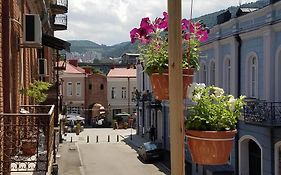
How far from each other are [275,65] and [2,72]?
36.1 feet

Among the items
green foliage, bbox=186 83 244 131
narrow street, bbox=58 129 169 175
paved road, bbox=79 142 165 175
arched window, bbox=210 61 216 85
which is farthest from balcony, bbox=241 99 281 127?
green foliage, bbox=186 83 244 131

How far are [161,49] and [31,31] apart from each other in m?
7.33

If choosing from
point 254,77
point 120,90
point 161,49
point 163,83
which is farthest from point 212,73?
point 120,90

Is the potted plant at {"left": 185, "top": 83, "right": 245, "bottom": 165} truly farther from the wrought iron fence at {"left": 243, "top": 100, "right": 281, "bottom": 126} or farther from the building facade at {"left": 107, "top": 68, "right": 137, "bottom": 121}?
the building facade at {"left": 107, "top": 68, "right": 137, "bottom": 121}

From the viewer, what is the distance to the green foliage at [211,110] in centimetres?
415

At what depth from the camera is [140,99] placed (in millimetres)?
42844

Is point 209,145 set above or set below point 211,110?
below

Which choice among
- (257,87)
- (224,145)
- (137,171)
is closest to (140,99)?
(137,171)

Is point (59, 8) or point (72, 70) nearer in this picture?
point (59, 8)

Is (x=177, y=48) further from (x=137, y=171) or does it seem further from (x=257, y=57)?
(x=137, y=171)

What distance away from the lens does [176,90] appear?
3254 mm

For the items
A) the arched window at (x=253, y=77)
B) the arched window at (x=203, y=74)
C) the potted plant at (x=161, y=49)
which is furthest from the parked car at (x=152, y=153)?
the potted plant at (x=161, y=49)

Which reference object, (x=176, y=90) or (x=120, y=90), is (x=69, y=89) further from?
(x=176, y=90)

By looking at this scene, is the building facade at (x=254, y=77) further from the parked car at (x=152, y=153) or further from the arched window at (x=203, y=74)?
the parked car at (x=152, y=153)
